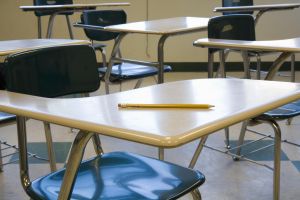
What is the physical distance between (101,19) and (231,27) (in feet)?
4.20

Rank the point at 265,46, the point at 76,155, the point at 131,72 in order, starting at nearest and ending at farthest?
1. the point at 76,155
2. the point at 265,46
3. the point at 131,72

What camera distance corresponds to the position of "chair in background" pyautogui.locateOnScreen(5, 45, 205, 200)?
1.23 meters

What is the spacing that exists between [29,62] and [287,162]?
1698 mm

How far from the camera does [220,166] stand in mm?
2578

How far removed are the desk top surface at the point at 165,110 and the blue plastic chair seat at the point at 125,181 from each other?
0.26m

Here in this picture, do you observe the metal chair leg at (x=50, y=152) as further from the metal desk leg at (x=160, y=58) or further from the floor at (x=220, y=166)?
the metal desk leg at (x=160, y=58)

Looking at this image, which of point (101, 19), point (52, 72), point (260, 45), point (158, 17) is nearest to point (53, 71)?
point (52, 72)

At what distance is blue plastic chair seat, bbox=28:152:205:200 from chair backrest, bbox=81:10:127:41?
2.10m

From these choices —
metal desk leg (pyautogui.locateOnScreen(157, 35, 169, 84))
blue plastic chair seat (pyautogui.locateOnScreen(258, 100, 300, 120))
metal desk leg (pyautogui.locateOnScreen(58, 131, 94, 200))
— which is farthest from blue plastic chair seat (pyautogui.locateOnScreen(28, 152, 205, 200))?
metal desk leg (pyautogui.locateOnScreen(157, 35, 169, 84))

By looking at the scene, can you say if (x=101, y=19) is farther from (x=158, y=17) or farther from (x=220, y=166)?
(x=158, y=17)

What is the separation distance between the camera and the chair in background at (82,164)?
123 cm

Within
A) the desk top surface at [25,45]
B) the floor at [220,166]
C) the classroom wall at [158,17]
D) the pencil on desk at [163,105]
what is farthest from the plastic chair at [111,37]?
the pencil on desk at [163,105]

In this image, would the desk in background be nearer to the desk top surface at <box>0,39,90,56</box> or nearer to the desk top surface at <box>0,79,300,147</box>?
the desk top surface at <box>0,39,90,56</box>

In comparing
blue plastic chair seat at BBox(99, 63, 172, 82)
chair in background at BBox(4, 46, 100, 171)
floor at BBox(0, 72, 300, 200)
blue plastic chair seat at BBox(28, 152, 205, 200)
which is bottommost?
floor at BBox(0, 72, 300, 200)
